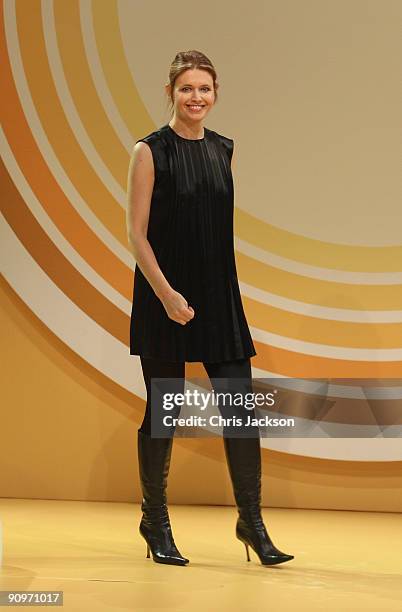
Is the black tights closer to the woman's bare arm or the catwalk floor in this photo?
the woman's bare arm

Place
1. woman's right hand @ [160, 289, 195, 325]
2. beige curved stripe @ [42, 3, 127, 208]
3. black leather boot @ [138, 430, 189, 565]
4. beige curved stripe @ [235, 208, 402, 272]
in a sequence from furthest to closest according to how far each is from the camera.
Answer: beige curved stripe @ [42, 3, 127, 208]
beige curved stripe @ [235, 208, 402, 272]
black leather boot @ [138, 430, 189, 565]
woman's right hand @ [160, 289, 195, 325]

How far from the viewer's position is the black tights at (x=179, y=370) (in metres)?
2.72

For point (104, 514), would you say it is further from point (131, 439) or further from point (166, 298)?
point (166, 298)

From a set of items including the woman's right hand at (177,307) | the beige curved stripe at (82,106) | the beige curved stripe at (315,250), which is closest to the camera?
the woman's right hand at (177,307)

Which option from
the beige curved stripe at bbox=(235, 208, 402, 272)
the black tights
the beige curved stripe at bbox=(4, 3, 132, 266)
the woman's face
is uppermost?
the beige curved stripe at bbox=(4, 3, 132, 266)

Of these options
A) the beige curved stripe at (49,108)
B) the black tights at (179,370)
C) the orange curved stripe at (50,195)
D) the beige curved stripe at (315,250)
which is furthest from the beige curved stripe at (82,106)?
the black tights at (179,370)

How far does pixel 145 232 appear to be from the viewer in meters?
2.69

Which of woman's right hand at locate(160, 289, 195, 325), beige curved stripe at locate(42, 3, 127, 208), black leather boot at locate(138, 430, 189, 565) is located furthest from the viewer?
beige curved stripe at locate(42, 3, 127, 208)

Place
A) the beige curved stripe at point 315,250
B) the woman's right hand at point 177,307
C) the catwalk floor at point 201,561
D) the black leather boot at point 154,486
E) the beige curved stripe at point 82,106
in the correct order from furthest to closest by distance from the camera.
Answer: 1. the beige curved stripe at point 82,106
2. the beige curved stripe at point 315,250
3. the black leather boot at point 154,486
4. the woman's right hand at point 177,307
5. the catwalk floor at point 201,561

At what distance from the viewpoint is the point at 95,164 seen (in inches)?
141

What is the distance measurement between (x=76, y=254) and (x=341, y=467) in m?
1.15

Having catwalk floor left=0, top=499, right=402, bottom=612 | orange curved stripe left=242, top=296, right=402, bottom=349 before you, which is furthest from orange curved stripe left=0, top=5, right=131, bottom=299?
catwalk floor left=0, top=499, right=402, bottom=612

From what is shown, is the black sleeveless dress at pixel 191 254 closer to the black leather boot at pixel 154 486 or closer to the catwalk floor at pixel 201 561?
the black leather boot at pixel 154 486

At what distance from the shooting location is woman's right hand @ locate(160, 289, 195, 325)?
8.64 ft
